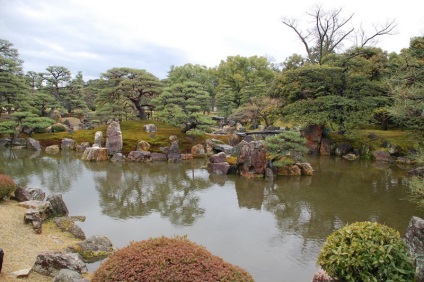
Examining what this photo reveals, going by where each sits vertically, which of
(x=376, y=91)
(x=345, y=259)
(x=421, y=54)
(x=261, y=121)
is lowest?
(x=345, y=259)

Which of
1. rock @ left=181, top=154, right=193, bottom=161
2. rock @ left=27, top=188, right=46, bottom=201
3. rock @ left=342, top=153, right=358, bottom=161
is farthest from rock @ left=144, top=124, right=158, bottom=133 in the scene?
rock @ left=342, top=153, right=358, bottom=161

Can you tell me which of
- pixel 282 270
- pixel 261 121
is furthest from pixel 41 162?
pixel 261 121

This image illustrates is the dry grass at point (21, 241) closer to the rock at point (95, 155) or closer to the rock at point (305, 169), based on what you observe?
the rock at point (95, 155)

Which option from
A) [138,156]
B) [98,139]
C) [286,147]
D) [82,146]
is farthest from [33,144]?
[286,147]

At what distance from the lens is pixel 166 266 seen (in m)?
3.89

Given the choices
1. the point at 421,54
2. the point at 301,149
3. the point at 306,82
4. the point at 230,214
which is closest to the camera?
the point at 230,214

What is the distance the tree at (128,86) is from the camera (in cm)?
2552

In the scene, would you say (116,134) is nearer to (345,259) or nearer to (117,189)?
(117,189)

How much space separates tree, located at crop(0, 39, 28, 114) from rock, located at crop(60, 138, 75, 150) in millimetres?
6359

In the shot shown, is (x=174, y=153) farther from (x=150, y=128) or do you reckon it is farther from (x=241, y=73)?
(x=241, y=73)

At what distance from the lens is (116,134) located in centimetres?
2262

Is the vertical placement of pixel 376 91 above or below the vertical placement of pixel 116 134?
above

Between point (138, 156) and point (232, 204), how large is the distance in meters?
11.0

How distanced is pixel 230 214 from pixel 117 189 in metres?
5.88
